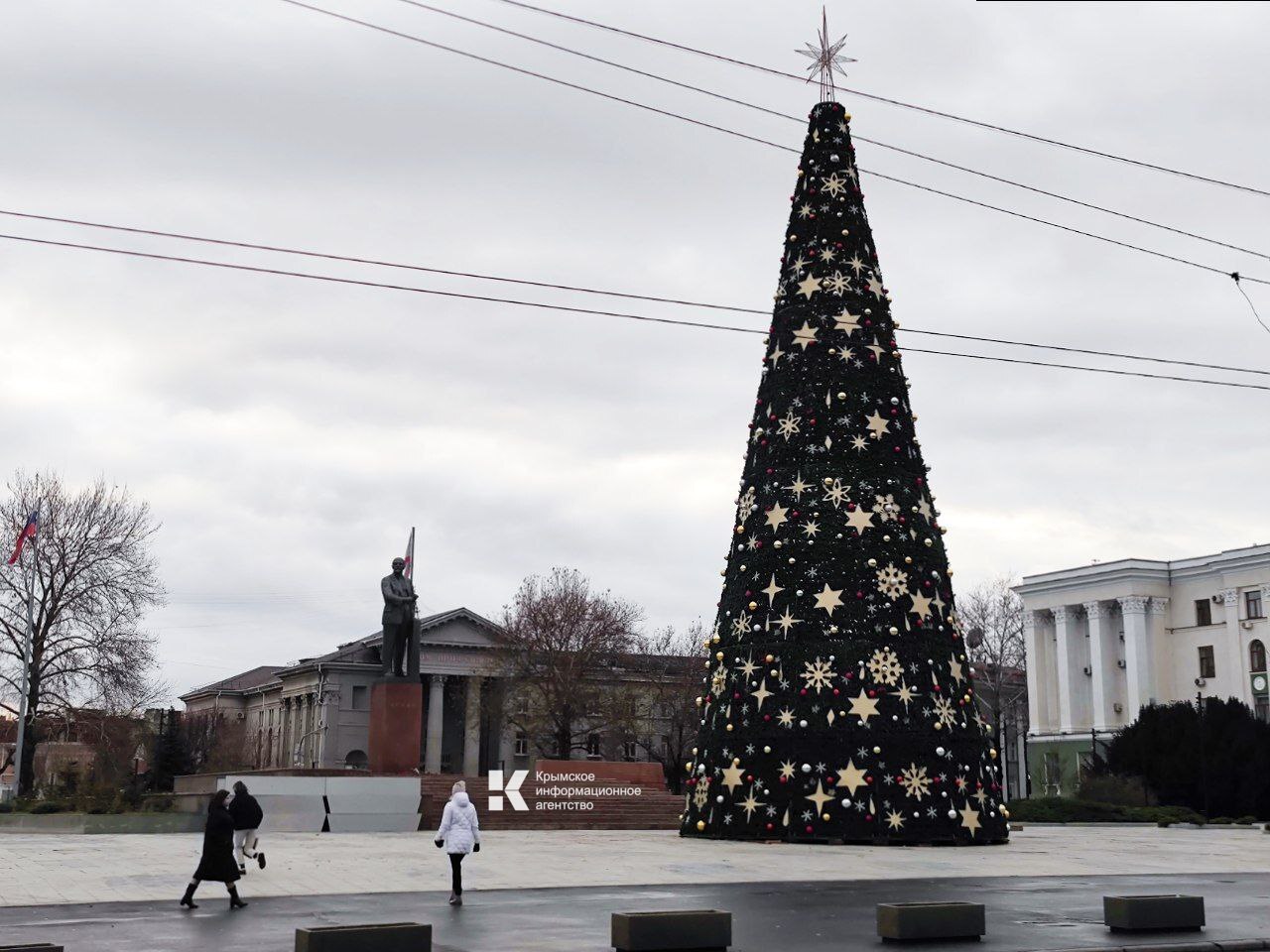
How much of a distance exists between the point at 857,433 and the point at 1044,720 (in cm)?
7007

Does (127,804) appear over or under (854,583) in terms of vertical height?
under

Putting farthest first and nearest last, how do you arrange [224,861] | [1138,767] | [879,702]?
1. [1138,767]
2. [879,702]
3. [224,861]

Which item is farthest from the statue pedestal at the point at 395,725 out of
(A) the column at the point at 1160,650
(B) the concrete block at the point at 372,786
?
(A) the column at the point at 1160,650

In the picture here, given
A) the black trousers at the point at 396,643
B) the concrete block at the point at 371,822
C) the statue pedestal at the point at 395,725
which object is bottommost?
the concrete block at the point at 371,822

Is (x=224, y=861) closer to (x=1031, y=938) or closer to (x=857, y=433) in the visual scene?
(x=1031, y=938)

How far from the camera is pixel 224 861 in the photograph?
16.0 m

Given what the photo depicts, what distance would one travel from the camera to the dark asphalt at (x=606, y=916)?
41.7 ft

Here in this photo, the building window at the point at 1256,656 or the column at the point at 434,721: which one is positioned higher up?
the building window at the point at 1256,656

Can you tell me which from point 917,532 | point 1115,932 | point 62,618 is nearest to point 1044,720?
point 62,618

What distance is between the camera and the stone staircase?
3700cm

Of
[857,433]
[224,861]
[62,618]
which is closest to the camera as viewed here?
[224,861]

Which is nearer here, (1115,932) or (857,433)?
(1115,932)

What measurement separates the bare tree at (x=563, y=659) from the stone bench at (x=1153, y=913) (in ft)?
174

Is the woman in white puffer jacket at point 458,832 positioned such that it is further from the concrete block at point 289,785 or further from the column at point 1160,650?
the column at point 1160,650
